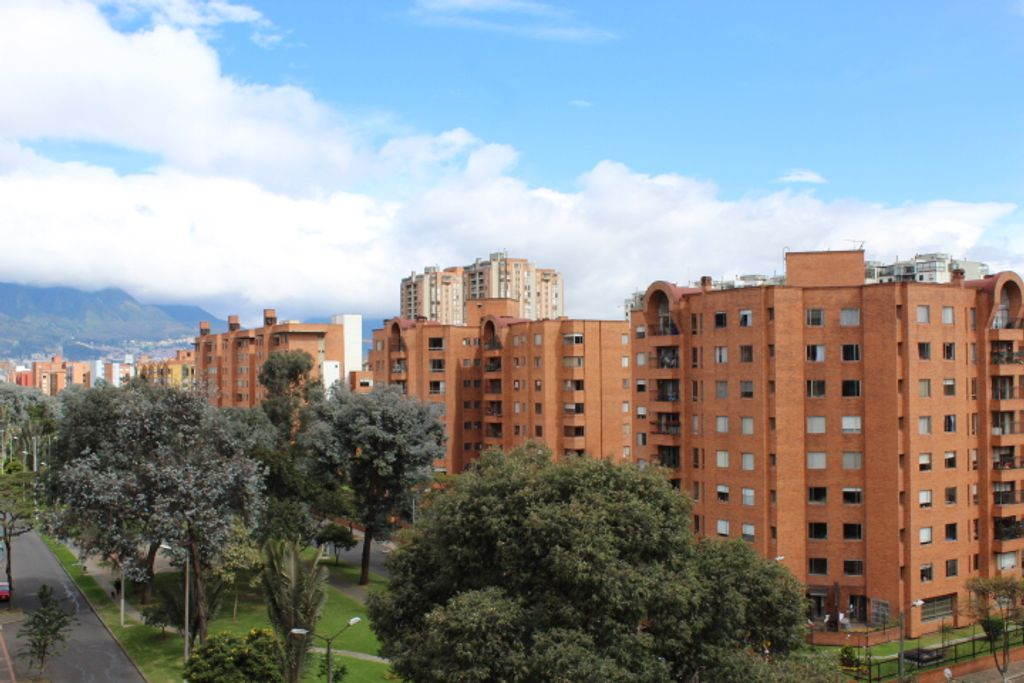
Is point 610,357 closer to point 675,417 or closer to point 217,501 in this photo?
point 675,417

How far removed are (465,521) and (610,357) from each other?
2000 inches

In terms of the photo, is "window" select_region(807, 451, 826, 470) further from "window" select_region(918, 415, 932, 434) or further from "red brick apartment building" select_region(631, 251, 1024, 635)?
"window" select_region(918, 415, 932, 434)

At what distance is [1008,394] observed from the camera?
5184cm

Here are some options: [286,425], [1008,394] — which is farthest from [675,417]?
[286,425]

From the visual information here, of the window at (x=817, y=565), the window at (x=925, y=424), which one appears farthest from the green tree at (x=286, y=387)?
the window at (x=925, y=424)

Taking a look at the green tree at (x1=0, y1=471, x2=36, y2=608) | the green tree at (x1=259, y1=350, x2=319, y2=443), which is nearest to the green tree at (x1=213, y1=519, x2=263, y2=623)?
the green tree at (x1=0, y1=471, x2=36, y2=608)

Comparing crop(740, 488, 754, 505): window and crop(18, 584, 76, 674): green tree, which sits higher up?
crop(740, 488, 754, 505): window

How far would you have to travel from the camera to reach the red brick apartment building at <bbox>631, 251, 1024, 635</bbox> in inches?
1873

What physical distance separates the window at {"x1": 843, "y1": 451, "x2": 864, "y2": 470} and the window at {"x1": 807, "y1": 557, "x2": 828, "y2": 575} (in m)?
5.33

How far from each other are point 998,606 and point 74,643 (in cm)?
4769

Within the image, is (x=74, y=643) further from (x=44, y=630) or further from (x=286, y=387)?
(x=286, y=387)

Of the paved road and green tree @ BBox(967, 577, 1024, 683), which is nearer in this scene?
the paved road

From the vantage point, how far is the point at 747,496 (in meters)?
50.0

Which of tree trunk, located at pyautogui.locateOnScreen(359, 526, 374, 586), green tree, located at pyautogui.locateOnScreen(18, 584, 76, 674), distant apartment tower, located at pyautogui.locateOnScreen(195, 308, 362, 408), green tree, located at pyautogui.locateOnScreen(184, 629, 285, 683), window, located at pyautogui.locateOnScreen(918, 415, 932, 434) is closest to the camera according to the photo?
green tree, located at pyautogui.locateOnScreen(184, 629, 285, 683)
